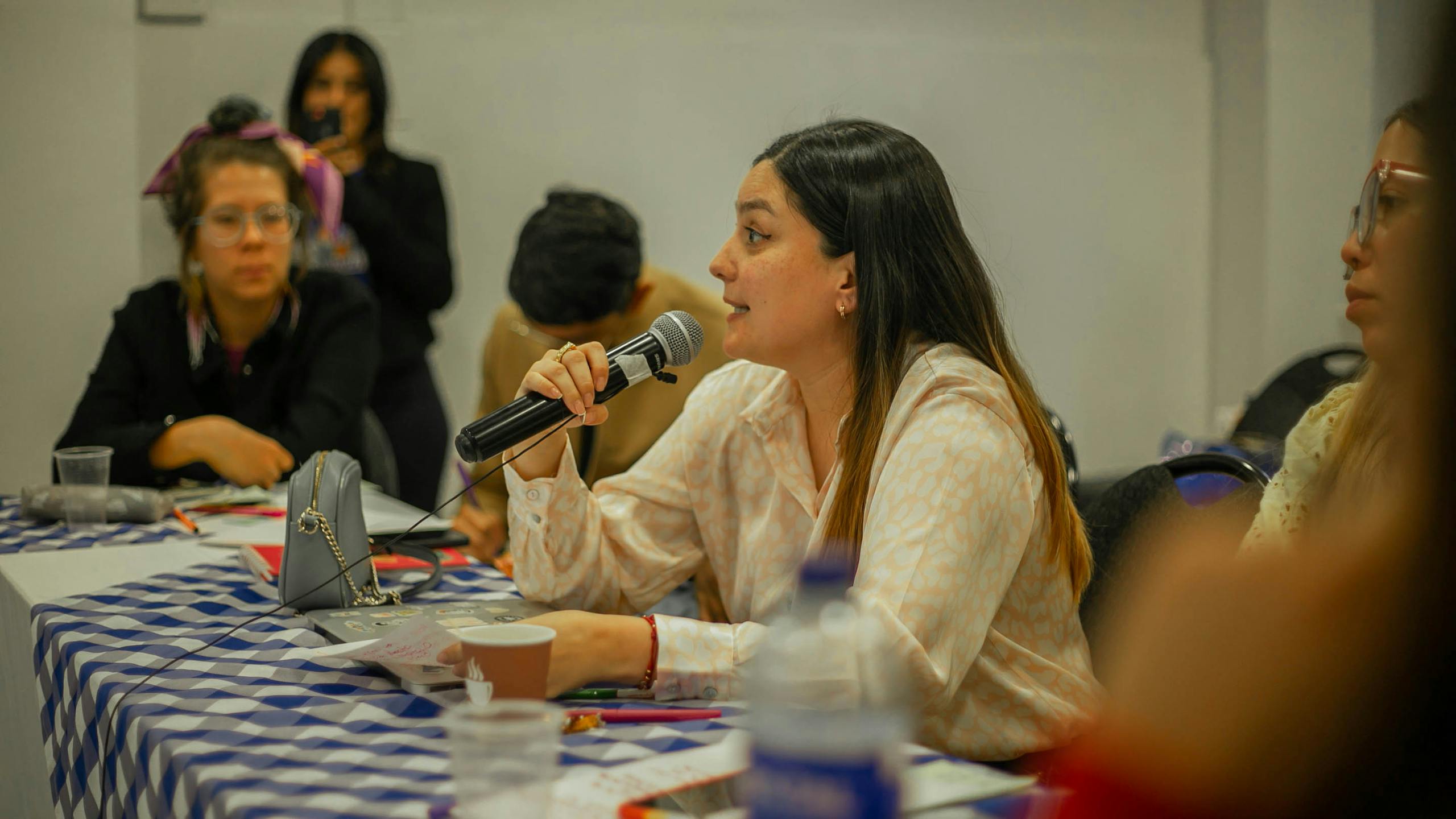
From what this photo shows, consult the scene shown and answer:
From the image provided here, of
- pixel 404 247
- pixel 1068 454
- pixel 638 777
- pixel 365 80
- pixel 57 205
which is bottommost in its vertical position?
pixel 638 777

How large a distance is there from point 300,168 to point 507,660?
7.22 ft

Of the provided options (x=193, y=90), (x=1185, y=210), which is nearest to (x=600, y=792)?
(x=193, y=90)

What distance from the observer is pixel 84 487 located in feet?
7.46

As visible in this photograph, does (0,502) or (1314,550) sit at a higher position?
(1314,550)

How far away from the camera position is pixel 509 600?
1715 mm

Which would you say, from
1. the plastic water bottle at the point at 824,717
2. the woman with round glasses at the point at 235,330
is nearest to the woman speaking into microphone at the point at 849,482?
the plastic water bottle at the point at 824,717

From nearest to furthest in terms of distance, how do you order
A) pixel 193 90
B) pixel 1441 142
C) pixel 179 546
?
pixel 1441 142, pixel 179 546, pixel 193 90

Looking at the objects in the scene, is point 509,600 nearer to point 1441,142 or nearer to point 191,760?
point 191,760

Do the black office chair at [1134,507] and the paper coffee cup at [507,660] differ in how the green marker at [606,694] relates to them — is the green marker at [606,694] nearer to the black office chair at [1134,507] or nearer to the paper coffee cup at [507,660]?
the paper coffee cup at [507,660]

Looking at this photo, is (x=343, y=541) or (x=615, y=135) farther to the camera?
(x=615, y=135)

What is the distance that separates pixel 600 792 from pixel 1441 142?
74cm

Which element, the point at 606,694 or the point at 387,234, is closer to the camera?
the point at 606,694

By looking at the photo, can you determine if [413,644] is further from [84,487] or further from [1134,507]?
[84,487]

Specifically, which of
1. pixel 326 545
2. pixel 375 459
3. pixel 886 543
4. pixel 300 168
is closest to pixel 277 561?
pixel 326 545
